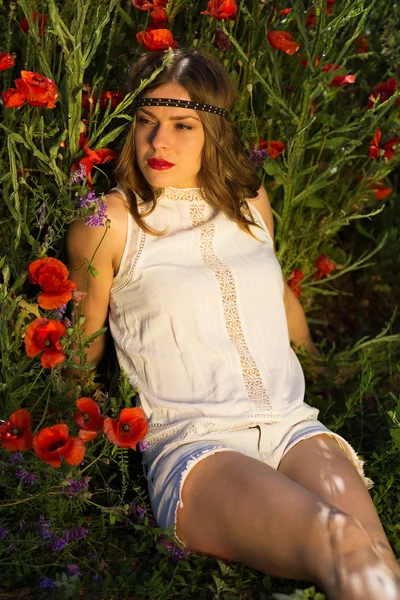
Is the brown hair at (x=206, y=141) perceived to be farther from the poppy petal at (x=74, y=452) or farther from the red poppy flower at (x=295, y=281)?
the poppy petal at (x=74, y=452)

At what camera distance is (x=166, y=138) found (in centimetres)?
233

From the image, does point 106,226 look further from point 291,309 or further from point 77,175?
point 291,309

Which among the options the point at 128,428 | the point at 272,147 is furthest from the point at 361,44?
the point at 128,428

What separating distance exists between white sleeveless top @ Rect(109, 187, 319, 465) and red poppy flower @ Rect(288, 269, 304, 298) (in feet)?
2.22

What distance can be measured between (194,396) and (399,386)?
126 cm

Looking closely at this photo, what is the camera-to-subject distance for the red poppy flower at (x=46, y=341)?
6.23 ft

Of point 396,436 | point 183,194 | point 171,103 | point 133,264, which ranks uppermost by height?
point 171,103

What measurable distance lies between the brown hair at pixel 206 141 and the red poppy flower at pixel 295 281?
1.99 ft

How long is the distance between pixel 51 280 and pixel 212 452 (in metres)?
0.61

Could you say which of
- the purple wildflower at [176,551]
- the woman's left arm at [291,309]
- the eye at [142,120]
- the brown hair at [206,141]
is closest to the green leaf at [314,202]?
the woman's left arm at [291,309]

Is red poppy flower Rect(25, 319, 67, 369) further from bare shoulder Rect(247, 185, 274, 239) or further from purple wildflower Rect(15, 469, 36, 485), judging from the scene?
bare shoulder Rect(247, 185, 274, 239)

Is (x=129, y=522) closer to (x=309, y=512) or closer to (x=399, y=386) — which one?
(x=309, y=512)

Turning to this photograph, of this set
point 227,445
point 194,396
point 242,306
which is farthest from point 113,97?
point 227,445

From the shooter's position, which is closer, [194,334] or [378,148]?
[194,334]
